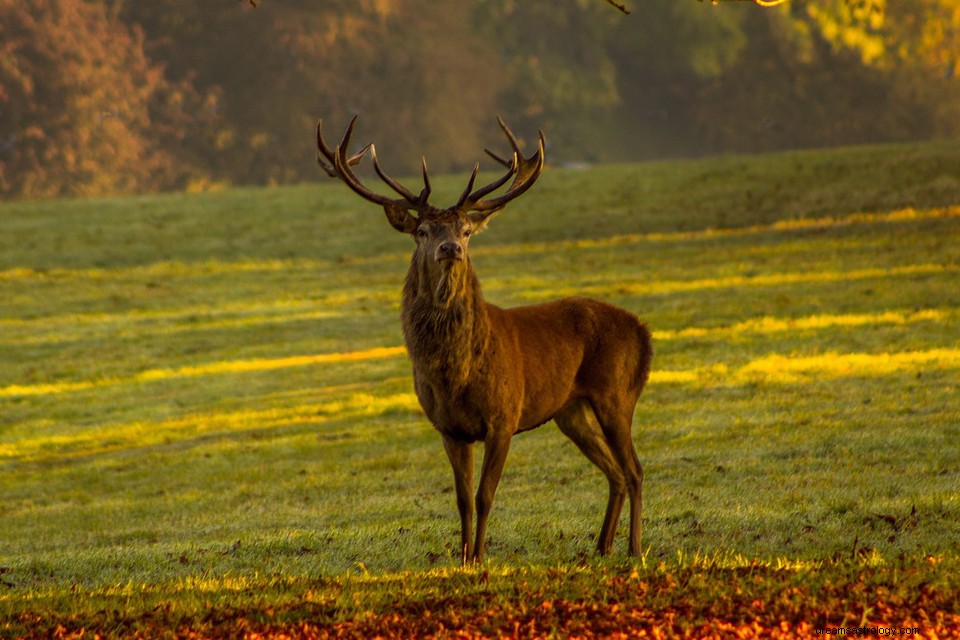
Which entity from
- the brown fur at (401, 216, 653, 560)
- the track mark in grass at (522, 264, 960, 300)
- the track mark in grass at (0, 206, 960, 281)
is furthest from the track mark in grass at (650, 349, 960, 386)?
the track mark in grass at (0, 206, 960, 281)

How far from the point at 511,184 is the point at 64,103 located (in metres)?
52.7

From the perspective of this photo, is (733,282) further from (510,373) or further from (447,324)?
(447,324)

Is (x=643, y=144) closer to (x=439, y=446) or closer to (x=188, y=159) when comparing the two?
(x=188, y=159)

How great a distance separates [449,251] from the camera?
10227 millimetres

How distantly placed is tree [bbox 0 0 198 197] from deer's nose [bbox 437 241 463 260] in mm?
51902

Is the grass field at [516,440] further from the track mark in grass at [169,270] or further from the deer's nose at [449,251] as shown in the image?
the deer's nose at [449,251]

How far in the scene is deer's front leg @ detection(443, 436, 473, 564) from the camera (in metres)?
10.6

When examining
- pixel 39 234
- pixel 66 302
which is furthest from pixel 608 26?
pixel 66 302

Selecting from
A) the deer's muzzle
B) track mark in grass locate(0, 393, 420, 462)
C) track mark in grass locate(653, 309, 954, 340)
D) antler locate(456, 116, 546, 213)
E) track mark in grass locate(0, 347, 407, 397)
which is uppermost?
antler locate(456, 116, 546, 213)

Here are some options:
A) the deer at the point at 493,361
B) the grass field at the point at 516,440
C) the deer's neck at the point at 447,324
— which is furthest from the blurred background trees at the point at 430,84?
the deer's neck at the point at 447,324

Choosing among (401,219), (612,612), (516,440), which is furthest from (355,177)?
(516,440)

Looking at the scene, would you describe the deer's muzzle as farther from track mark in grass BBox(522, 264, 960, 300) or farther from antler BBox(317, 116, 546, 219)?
track mark in grass BBox(522, 264, 960, 300)

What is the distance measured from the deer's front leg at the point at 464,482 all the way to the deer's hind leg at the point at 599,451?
1.14m

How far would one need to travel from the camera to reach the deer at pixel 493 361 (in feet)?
34.4
